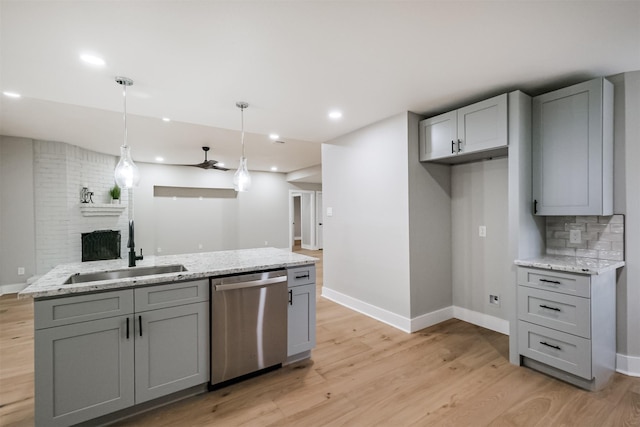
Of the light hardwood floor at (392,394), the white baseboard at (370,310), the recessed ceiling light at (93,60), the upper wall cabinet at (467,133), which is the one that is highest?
the recessed ceiling light at (93,60)

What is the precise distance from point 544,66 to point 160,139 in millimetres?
5258

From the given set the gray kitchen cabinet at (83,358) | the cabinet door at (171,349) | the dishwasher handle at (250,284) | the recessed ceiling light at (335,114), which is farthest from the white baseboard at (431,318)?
the gray kitchen cabinet at (83,358)

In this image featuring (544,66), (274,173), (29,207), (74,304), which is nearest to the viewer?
(74,304)

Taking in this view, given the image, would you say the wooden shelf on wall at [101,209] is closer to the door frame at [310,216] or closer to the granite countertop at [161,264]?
the granite countertop at [161,264]

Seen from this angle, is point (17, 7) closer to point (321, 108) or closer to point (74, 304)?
point (74, 304)

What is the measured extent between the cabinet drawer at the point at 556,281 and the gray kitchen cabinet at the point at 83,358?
302cm

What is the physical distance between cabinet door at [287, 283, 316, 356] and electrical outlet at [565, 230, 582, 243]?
7.85ft

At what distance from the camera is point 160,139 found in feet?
16.3

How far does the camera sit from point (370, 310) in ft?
12.0

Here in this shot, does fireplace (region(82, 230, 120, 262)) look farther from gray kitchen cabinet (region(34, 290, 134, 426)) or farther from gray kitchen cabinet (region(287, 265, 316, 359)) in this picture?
gray kitchen cabinet (region(287, 265, 316, 359))

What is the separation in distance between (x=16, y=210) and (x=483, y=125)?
268 inches

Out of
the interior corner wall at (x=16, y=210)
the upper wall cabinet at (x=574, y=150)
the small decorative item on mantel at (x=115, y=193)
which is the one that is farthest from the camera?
the small decorative item on mantel at (x=115, y=193)

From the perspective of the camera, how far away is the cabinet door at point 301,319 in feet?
8.21

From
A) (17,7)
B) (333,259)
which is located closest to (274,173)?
(333,259)
